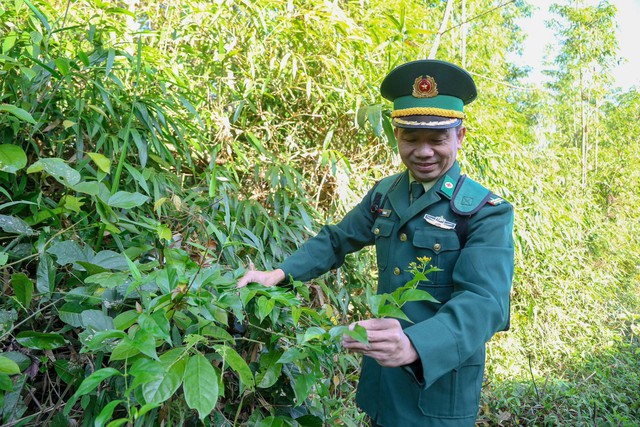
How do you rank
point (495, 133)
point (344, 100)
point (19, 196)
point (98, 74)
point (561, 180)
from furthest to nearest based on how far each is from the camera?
point (561, 180) → point (495, 133) → point (344, 100) → point (98, 74) → point (19, 196)

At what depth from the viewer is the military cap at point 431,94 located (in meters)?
1.68

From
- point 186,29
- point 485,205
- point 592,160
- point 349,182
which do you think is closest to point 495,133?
point 349,182

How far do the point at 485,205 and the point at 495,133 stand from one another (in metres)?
3.33

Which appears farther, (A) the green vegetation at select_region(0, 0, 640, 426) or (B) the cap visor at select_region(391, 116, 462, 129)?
(B) the cap visor at select_region(391, 116, 462, 129)

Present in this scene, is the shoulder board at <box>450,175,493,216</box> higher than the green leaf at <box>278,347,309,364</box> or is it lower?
higher

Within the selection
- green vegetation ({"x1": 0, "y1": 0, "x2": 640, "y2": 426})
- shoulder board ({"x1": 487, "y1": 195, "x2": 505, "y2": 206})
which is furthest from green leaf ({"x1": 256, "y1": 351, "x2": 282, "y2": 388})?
shoulder board ({"x1": 487, "y1": 195, "x2": 505, "y2": 206})

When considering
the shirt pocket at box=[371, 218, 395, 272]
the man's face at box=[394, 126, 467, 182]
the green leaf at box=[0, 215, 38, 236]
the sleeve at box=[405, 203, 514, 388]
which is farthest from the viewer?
the shirt pocket at box=[371, 218, 395, 272]

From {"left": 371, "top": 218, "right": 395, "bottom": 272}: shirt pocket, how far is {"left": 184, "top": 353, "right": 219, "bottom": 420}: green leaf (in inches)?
37.4

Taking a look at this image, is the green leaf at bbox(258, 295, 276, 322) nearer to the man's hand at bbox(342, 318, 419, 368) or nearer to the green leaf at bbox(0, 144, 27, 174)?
the man's hand at bbox(342, 318, 419, 368)

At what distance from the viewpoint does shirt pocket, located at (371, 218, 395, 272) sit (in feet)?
5.94

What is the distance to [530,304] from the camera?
4.73 metres

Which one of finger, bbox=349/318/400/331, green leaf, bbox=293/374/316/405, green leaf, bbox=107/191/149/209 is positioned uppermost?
green leaf, bbox=107/191/149/209

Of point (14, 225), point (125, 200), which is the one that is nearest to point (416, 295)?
point (125, 200)

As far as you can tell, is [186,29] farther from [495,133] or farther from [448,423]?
[495,133]
